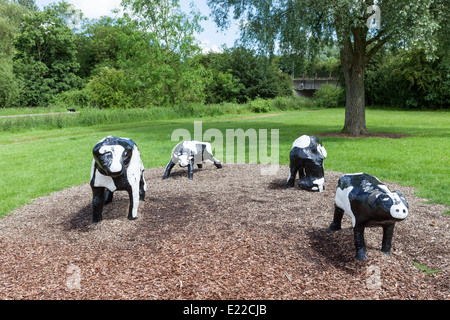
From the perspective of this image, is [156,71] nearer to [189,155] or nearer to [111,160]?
[189,155]

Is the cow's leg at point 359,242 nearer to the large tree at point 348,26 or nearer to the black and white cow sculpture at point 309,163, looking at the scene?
the black and white cow sculpture at point 309,163

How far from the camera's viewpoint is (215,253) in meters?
3.60

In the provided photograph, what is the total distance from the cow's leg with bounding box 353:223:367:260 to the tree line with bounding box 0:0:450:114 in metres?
12.4

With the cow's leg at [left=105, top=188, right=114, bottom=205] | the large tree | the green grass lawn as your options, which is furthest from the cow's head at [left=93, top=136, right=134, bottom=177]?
the large tree

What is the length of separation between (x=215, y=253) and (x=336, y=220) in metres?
1.43

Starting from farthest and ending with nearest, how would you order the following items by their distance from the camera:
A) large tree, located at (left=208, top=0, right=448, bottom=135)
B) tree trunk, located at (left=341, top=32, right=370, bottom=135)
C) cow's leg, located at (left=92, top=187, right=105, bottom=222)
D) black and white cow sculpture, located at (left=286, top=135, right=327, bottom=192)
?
tree trunk, located at (left=341, top=32, right=370, bottom=135) → large tree, located at (left=208, top=0, right=448, bottom=135) → black and white cow sculpture, located at (left=286, top=135, right=327, bottom=192) → cow's leg, located at (left=92, top=187, right=105, bottom=222)

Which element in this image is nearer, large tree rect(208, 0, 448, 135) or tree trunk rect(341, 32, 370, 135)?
large tree rect(208, 0, 448, 135)

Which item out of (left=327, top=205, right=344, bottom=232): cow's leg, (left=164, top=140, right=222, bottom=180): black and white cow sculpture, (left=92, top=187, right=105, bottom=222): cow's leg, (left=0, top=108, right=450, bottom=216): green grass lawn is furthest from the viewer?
(left=164, top=140, right=222, bottom=180): black and white cow sculpture

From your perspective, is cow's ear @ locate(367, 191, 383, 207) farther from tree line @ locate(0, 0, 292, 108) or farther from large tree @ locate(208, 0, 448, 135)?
tree line @ locate(0, 0, 292, 108)

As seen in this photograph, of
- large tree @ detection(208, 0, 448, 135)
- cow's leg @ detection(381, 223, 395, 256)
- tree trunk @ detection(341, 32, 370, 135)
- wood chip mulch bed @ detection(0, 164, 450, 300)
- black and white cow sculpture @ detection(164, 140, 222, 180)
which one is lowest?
wood chip mulch bed @ detection(0, 164, 450, 300)

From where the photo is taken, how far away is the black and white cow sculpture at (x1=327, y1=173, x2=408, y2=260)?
302 centimetres

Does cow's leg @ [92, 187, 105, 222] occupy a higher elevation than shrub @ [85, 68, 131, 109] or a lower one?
lower

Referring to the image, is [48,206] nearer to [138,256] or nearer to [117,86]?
[138,256]

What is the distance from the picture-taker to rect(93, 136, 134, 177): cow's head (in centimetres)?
398
